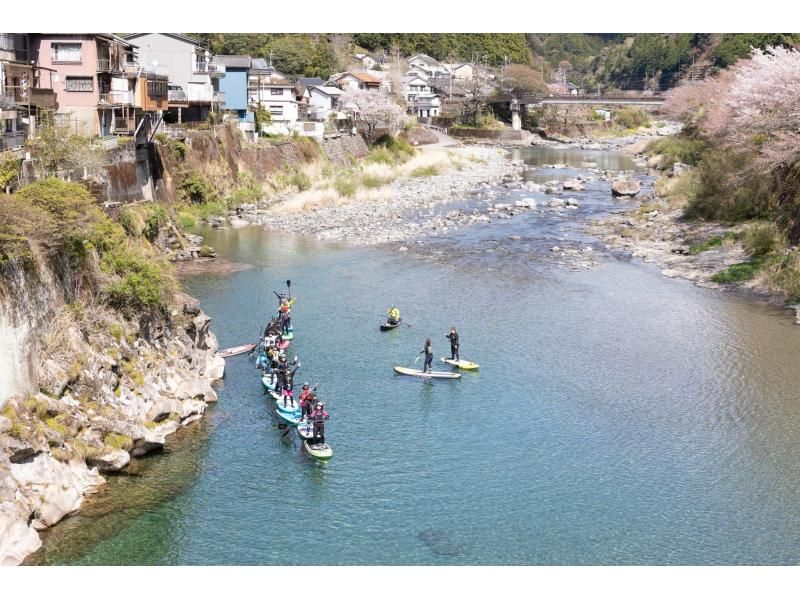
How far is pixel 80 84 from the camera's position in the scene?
44.6 metres

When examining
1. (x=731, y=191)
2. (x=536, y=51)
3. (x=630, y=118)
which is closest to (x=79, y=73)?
(x=731, y=191)

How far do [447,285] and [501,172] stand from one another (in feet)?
141

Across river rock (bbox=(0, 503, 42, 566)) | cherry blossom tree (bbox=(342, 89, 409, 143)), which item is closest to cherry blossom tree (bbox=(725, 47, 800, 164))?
river rock (bbox=(0, 503, 42, 566))

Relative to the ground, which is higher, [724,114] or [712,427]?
[724,114]

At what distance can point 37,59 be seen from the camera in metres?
44.7

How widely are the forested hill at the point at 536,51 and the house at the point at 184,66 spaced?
40.2 metres

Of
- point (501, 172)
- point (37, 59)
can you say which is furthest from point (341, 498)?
point (501, 172)

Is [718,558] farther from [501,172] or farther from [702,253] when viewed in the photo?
[501,172]

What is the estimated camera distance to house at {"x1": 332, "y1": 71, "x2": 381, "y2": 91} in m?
95.1

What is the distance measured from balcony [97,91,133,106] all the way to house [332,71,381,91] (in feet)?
157

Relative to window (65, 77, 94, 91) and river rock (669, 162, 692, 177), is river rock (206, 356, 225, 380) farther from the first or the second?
river rock (669, 162, 692, 177)

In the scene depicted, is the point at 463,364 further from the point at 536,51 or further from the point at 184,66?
the point at 536,51

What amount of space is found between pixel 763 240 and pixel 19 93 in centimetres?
3300

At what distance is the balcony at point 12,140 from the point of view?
3080cm
